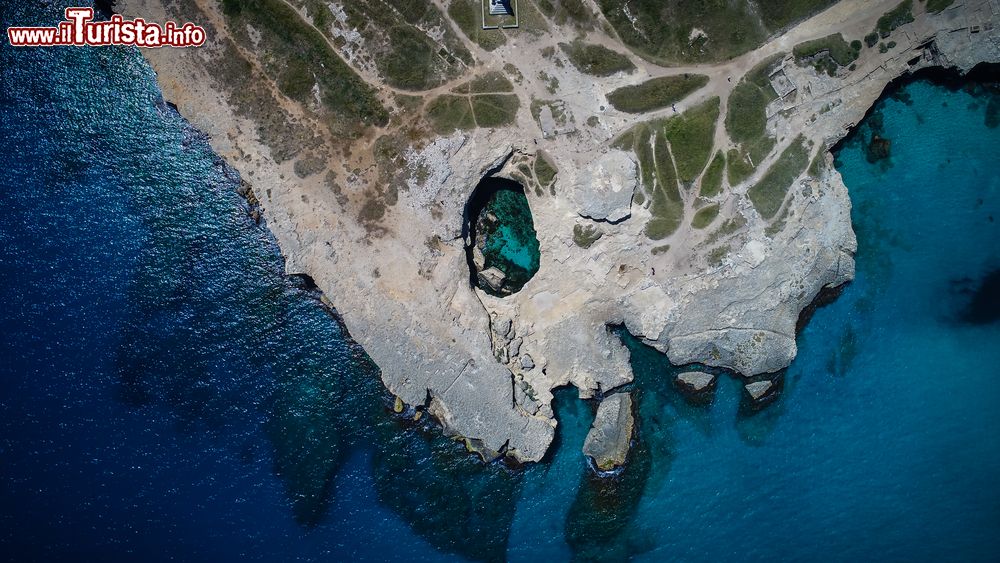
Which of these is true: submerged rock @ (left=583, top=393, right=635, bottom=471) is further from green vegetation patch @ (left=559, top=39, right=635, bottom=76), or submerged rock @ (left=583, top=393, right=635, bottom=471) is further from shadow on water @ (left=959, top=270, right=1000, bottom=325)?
shadow on water @ (left=959, top=270, right=1000, bottom=325)

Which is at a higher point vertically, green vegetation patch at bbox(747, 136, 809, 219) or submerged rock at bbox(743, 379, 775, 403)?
green vegetation patch at bbox(747, 136, 809, 219)

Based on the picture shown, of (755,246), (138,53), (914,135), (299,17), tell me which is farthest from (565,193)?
(138,53)

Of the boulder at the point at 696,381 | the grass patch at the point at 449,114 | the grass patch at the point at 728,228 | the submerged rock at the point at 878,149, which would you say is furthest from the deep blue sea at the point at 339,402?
the grass patch at the point at 449,114

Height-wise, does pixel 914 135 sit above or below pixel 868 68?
below

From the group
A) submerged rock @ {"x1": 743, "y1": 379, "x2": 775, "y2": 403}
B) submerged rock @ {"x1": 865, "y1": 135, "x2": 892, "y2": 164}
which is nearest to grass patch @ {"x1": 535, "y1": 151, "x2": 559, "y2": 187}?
submerged rock @ {"x1": 743, "y1": 379, "x2": 775, "y2": 403}

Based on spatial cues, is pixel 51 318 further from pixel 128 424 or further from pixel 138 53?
pixel 138 53
